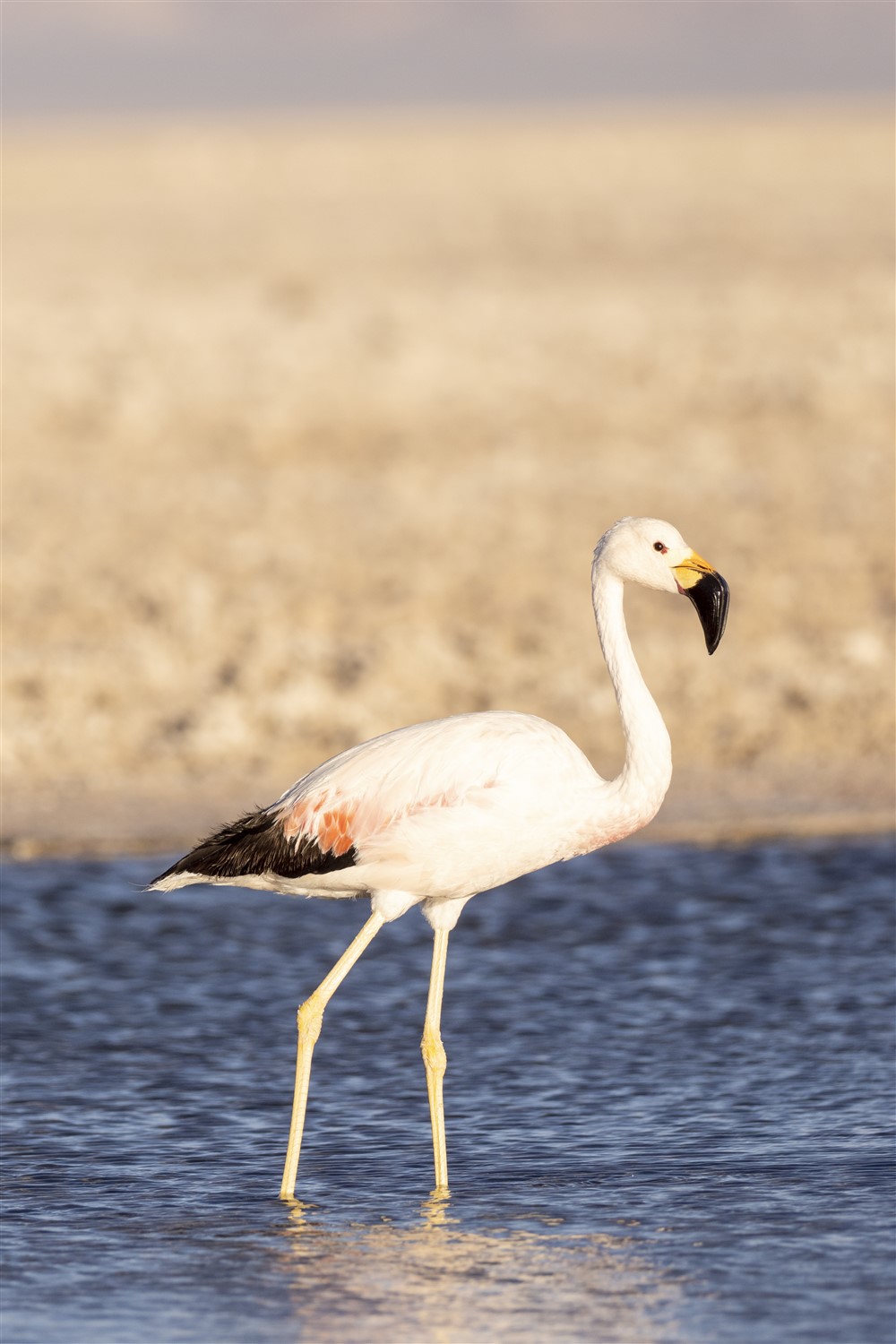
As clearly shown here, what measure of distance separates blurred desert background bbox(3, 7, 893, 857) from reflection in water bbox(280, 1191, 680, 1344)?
5.02 m

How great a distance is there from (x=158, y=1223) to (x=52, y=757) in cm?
668

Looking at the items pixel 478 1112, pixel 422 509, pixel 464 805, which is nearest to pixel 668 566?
pixel 464 805

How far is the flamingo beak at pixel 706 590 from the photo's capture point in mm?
6176

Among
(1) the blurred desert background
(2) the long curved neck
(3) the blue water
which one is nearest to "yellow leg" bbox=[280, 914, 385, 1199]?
(3) the blue water

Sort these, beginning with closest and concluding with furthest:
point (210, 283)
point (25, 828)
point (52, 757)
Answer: point (25, 828), point (52, 757), point (210, 283)

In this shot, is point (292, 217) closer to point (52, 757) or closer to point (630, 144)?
point (630, 144)

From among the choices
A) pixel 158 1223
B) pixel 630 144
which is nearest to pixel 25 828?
pixel 158 1223

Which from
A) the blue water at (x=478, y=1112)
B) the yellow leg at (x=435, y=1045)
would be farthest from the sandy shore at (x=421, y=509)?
the yellow leg at (x=435, y=1045)

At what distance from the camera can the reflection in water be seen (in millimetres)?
5027

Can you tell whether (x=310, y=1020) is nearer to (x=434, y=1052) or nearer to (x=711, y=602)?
(x=434, y=1052)

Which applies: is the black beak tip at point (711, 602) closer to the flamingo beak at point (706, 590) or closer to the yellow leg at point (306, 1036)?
the flamingo beak at point (706, 590)

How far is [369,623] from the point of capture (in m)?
14.3

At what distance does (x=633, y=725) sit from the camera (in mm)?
6234

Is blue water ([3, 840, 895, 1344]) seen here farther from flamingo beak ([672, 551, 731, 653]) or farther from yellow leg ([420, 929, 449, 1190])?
flamingo beak ([672, 551, 731, 653])
